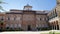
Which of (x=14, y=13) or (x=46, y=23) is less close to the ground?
(x=14, y=13)

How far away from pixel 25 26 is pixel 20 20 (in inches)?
92.8

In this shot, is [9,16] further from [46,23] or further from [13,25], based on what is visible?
[46,23]

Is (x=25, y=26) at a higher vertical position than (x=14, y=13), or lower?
lower

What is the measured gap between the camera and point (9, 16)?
1786 inches

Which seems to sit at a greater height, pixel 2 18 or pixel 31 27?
pixel 2 18

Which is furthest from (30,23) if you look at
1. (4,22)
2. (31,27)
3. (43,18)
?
(4,22)

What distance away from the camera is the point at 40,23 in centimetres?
4638

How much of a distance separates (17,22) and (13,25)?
151 centimetres

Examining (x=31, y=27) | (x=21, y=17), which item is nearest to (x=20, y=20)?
(x=21, y=17)

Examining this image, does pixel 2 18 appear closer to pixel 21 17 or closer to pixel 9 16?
pixel 9 16

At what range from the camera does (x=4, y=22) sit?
1747 inches

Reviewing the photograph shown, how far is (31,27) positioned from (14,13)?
6.67m

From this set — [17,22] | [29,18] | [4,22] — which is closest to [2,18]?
[4,22]

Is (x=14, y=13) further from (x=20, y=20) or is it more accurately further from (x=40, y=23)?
(x=40, y=23)
